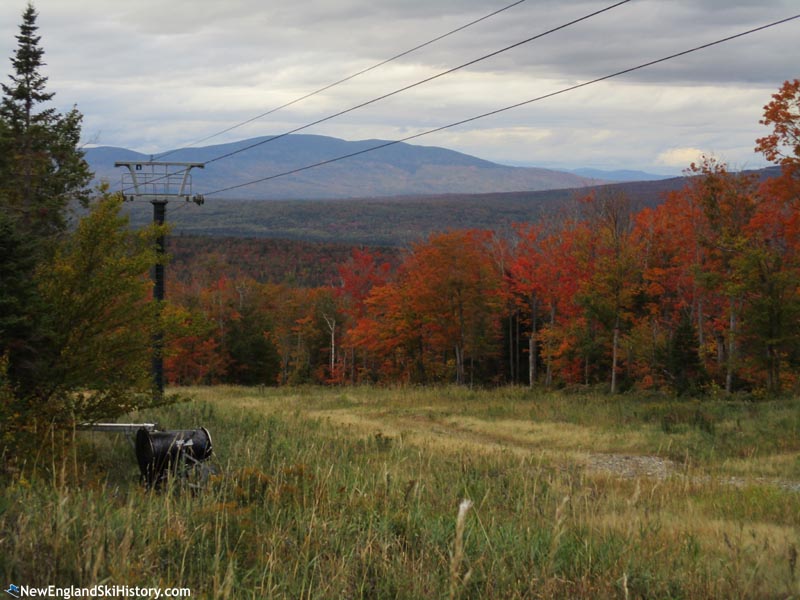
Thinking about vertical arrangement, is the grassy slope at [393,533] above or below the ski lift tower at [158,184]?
below

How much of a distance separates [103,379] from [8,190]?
20.7 meters

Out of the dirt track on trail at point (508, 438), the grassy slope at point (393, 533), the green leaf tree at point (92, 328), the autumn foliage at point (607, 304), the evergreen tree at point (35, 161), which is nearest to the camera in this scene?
the grassy slope at point (393, 533)

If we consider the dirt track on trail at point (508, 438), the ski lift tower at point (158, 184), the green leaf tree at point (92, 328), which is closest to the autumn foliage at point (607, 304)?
the ski lift tower at point (158, 184)

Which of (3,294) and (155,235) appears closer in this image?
(3,294)

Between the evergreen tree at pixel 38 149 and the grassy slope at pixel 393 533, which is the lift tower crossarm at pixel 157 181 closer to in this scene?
the evergreen tree at pixel 38 149

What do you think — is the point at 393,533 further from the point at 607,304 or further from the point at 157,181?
the point at 607,304

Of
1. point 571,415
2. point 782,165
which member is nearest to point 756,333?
point 782,165

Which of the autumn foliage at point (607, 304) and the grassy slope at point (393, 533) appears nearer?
the grassy slope at point (393, 533)

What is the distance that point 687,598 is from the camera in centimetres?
477

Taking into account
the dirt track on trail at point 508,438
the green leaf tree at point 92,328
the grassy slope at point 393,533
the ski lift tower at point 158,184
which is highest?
the ski lift tower at point 158,184

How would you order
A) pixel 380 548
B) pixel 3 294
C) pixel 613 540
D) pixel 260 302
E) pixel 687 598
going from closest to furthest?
pixel 687 598
pixel 380 548
pixel 613 540
pixel 3 294
pixel 260 302

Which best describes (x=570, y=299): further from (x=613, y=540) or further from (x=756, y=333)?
(x=613, y=540)

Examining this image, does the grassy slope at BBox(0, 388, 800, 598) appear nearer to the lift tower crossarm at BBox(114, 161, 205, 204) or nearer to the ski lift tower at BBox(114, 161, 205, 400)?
the ski lift tower at BBox(114, 161, 205, 400)

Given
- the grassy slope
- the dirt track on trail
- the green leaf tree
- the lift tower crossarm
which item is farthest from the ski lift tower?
the grassy slope
